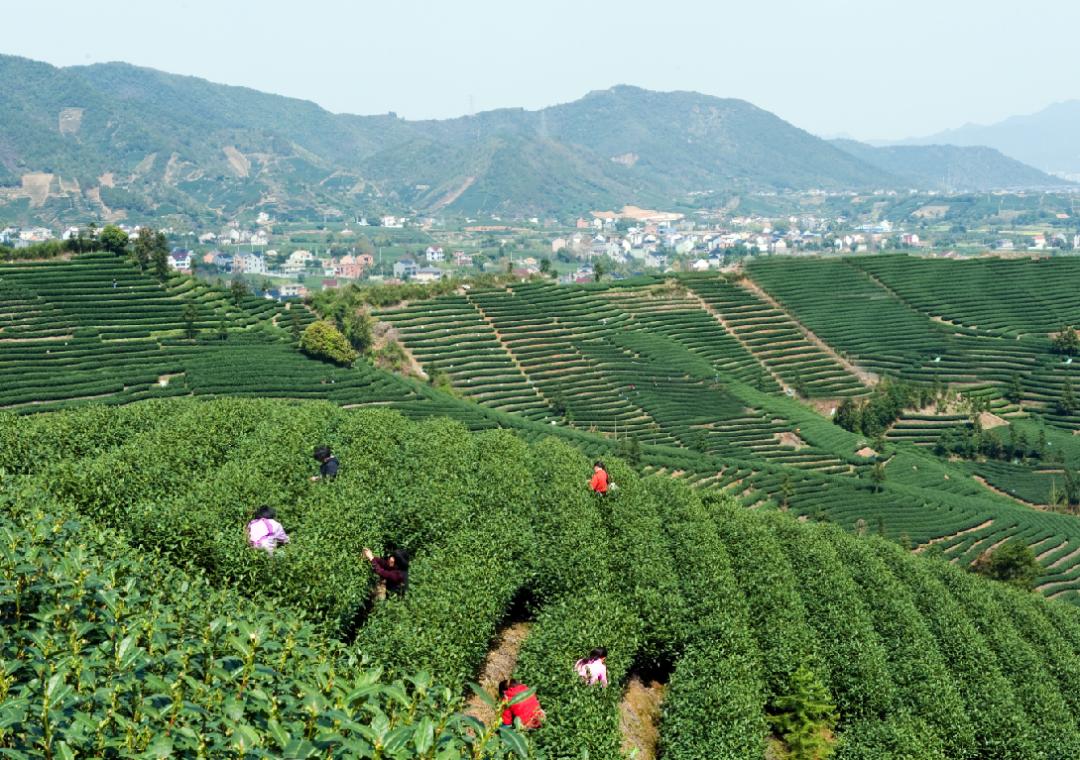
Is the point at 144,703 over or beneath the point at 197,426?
over

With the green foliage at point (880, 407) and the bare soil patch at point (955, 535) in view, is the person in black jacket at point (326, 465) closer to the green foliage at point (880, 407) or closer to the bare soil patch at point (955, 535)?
the bare soil patch at point (955, 535)

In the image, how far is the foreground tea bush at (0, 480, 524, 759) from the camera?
5.69 metres

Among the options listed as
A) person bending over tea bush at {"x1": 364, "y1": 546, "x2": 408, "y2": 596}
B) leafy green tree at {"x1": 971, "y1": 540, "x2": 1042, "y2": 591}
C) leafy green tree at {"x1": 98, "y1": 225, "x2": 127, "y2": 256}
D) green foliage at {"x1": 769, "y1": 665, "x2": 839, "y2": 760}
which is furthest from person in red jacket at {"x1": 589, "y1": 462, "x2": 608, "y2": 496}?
leafy green tree at {"x1": 98, "y1": 225, "x2": 127, "y2": 256}

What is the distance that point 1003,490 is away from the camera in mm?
58531

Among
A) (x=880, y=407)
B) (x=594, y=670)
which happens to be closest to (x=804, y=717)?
(x=594, y=670)

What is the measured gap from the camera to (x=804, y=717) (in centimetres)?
1467

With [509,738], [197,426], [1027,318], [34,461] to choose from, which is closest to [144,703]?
[509,738]

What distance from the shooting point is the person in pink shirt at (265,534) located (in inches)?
533

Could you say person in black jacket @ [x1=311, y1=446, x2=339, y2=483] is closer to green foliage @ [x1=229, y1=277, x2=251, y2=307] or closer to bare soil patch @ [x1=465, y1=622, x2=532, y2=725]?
bare soil patch @ [x1=465, y1=622, x2=532, y2=725]

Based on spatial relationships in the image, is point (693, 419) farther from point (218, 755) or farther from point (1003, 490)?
point (218, 755)

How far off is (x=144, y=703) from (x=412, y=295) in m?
68.7

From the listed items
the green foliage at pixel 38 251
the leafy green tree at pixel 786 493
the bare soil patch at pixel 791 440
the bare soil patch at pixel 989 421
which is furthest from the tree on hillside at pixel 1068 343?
the green foliage at pixel 38 251

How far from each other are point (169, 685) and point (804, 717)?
11483mm

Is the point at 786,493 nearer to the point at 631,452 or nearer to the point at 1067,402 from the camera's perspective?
the point at 631,452
